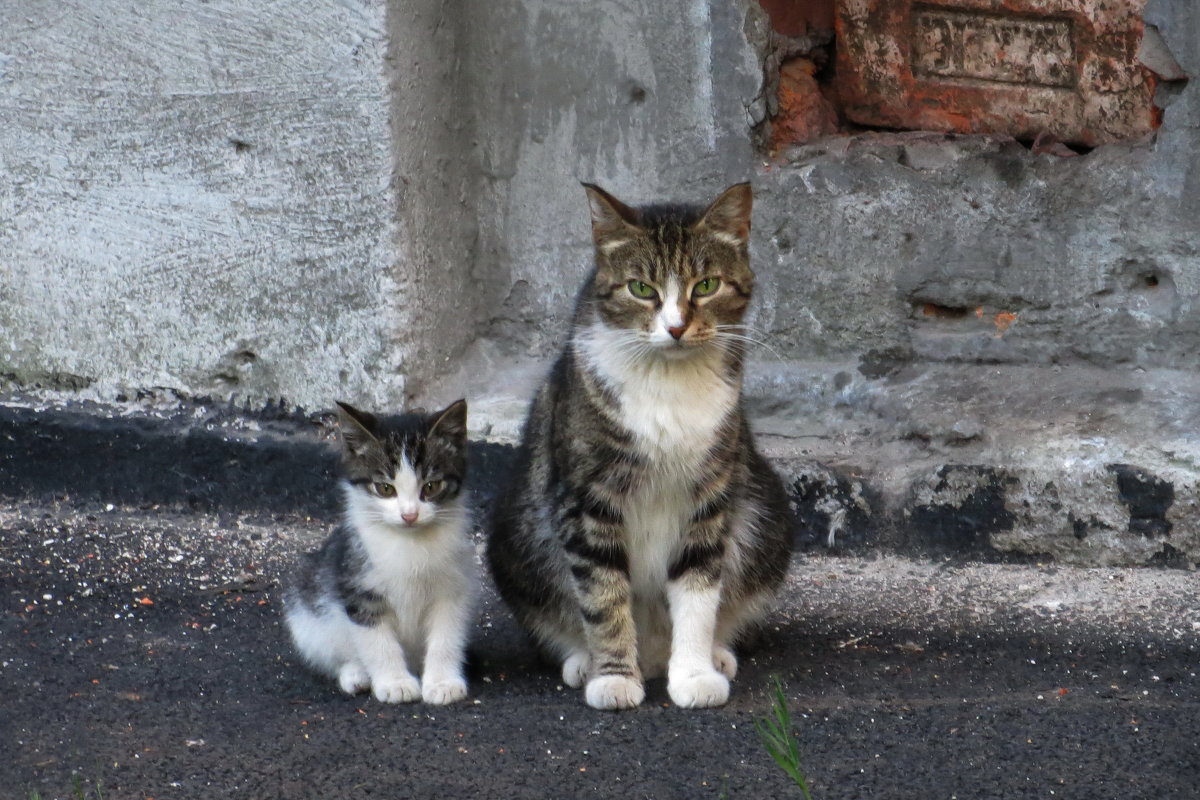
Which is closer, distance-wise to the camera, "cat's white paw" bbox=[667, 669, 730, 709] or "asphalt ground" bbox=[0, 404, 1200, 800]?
"asphalt ground" bbox=[0, 404, 1200, 800]

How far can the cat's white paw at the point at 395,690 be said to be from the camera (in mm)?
3898

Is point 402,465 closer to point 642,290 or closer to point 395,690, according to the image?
point 395,690

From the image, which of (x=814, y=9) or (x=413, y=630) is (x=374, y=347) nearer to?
(x=413, y=630)

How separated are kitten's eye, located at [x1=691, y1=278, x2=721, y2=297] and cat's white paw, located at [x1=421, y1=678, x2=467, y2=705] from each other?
48.4 inches

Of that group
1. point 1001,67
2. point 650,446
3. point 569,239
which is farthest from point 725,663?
point 1001,67

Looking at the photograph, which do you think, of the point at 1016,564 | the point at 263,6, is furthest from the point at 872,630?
the point at 263,6

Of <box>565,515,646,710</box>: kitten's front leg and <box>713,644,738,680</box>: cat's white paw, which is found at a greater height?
<box>565,515,646,710</box>: kitten's front leg

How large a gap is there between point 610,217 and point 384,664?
1351 mm

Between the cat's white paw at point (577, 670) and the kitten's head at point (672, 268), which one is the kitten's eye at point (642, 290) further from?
the cat's white paw at point (577, 670)

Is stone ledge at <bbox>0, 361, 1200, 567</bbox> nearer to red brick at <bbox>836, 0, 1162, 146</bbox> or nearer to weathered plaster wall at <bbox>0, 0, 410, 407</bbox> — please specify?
weathered plaster wall at <bbox>0, 0, 410, 407</bbox>

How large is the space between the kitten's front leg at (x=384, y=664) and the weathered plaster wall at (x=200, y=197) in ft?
4.98

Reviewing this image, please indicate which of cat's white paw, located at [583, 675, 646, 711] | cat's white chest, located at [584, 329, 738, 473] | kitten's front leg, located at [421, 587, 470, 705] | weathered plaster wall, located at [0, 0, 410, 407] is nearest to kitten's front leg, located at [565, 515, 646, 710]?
cat's white paw, located at [583, 675, 646, 711]

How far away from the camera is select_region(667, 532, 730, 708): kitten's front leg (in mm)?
3895

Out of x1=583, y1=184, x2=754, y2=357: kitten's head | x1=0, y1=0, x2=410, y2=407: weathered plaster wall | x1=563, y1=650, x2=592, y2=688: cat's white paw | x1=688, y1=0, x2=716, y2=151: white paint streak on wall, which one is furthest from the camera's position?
x1=0, y1=0, x2=410, y2=407: weathered plaster wall
